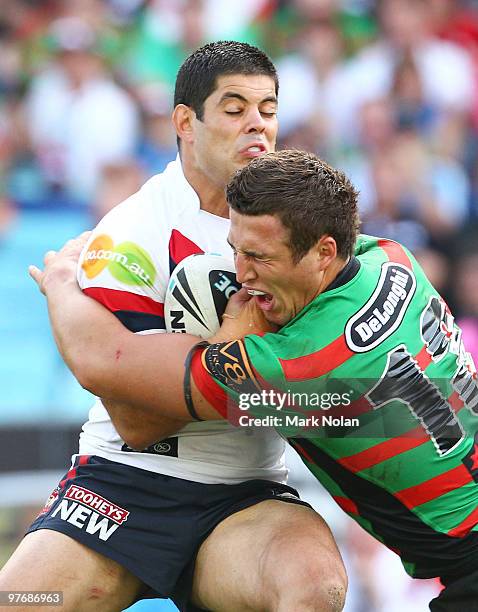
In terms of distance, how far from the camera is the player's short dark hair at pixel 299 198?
135 inches

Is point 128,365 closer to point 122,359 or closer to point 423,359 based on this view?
point 122,359

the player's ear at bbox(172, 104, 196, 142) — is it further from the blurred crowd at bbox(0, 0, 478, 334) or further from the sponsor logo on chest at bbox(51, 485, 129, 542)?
the blurred crowd at bbox(0, 0, 478, 334)

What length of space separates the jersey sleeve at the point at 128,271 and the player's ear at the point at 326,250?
588 millimetres

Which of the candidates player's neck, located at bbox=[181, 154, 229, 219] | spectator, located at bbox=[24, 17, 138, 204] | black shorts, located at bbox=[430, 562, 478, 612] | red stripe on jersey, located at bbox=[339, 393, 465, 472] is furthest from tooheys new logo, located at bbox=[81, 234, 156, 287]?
spectator, located at bbox=[24, 17, 138, 204]

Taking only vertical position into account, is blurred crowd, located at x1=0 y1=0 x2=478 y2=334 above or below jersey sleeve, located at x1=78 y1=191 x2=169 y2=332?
above

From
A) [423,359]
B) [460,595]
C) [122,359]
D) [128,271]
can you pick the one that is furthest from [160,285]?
[460,595]

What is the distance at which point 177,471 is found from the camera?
3.90 m

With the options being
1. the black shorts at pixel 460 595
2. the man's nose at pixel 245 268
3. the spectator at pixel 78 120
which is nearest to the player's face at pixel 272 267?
the man's nose at pixel 245 268

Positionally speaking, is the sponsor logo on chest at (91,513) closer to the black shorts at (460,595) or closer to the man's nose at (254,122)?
the black shorts at (460,595)

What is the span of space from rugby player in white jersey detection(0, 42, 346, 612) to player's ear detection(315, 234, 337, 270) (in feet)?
1.68

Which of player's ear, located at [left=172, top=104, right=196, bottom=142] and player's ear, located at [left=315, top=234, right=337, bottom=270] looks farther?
player's ear, located at [left=172, top=104, right=196, bottom=142]

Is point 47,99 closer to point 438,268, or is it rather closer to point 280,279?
point 438,268

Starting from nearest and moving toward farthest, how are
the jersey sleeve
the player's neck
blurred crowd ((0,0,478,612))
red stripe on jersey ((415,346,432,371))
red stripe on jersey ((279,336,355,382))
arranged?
1. red stripe on jersey ((279,336,355,382))
2. red stripe on jersey ((415,346,432,371))
3. the jersey sleeve
4. the player's neck
5. blurred crowd ((0,0,478,612))

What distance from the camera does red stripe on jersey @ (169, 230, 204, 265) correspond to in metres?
3.83
